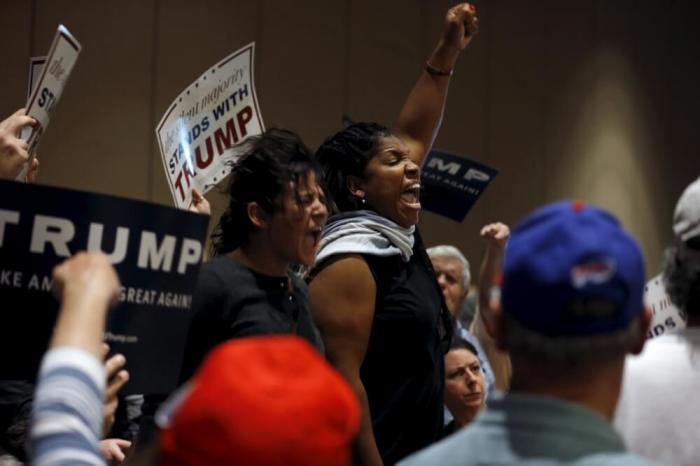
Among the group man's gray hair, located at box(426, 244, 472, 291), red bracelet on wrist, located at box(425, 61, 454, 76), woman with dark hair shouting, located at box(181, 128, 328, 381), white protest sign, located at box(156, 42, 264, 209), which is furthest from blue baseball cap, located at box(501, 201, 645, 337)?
man's gray hair, located at box(426, 244, 472, 291)

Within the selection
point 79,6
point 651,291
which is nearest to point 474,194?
point 651,291

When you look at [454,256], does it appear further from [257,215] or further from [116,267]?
[116,267]

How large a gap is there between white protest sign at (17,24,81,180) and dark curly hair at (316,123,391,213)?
2.53 ft

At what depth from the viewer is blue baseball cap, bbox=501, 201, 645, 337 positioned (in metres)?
1.22

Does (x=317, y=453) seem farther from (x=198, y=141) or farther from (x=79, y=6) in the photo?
(x=79, y=6)

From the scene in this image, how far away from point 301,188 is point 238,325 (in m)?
0.32

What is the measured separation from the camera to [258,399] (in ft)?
3.39

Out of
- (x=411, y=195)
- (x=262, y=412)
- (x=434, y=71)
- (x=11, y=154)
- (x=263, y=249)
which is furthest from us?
(x=434, y=71)

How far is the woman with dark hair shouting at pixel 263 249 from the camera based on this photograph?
2287 mm

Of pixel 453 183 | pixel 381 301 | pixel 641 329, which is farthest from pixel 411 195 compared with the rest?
pixel 641 329

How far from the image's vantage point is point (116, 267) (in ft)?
6.12

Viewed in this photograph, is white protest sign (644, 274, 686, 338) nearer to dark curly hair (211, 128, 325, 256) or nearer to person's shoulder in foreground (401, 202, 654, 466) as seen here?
dark curly hair (211, 128, 325, 256)

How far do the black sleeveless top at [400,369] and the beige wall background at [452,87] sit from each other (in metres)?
2.09

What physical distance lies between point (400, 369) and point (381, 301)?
0.16 metres
